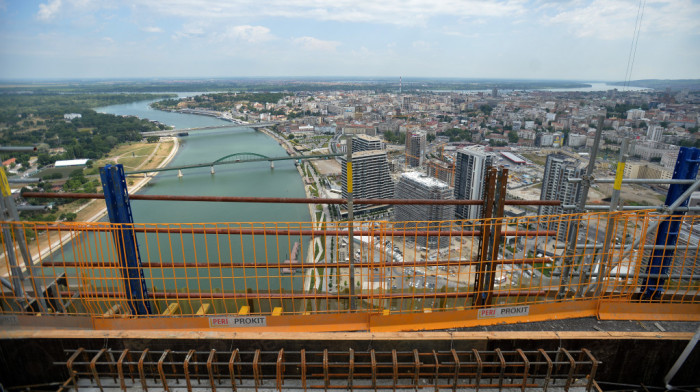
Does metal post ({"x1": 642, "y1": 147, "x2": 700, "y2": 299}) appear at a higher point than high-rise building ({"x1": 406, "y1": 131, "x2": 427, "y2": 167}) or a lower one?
higher

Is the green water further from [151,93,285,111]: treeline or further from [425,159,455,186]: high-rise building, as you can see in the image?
[151,93,285,111]: treeline

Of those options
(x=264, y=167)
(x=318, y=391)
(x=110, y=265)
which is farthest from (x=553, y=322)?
(x=264, y=167)

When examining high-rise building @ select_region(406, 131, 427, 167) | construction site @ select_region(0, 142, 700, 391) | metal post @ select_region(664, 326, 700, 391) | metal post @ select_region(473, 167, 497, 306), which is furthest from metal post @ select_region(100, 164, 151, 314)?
high-rise building @ select_region(406, 131, 427, 167)

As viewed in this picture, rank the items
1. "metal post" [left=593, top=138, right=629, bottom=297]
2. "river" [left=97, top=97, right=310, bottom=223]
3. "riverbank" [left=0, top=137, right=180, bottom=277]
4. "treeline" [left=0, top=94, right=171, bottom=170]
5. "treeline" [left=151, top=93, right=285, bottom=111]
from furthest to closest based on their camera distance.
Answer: "treeline" [left=151, top=93, right=285, bottom=111] < "river" [left=97, top=97, right=310, bottom=223] < "treeline" [left=0, top=94, right=171, bottom=170] < "riverbank" [left=0, top=137, right=180, bottom=277] < "metal post" [left=593, top=138, right=629, bottom=297]

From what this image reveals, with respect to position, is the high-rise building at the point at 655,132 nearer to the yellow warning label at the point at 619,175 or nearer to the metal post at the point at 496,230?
the yellow warning label at the point at 619,175

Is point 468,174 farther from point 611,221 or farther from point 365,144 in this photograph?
point 611,221

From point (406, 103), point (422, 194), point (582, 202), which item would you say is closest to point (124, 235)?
point (582, 202)

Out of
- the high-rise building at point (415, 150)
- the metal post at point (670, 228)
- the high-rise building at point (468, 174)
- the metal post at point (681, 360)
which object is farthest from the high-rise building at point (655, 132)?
the high-rise building at point (415, 150)
